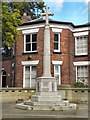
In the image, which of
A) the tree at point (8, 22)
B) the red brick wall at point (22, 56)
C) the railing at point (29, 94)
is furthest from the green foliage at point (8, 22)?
the railing at point (29, 94)

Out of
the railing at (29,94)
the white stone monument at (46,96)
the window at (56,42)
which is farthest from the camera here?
the window at (56,42)

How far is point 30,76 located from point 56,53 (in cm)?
332

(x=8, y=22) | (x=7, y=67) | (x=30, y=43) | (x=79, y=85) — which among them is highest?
(x=8, y=22)

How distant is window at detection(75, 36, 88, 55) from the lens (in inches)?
764

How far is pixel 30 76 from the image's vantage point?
18719 millimetres

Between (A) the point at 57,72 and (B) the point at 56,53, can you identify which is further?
(B) the point at 56,53

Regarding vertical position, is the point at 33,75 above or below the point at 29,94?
above

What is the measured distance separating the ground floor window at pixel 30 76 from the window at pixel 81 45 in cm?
475

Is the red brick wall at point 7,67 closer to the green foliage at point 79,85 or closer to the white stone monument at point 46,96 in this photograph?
the green foliage at point 79,85

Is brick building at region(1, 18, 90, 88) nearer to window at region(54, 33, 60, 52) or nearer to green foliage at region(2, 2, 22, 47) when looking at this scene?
window at region(54, 33, 60, 52)

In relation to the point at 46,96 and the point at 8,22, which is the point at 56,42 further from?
the point at 46,96

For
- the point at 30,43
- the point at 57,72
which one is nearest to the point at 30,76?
the point at 57,72

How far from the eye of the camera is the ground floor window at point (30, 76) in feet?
61.1

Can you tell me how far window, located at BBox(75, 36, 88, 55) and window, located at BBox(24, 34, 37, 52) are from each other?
425 centimetres
